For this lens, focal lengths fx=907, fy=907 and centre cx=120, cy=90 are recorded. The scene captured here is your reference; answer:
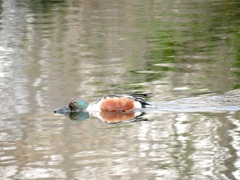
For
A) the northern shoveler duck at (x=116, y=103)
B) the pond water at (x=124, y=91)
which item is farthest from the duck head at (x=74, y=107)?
the pond water at (x=124, y=91)

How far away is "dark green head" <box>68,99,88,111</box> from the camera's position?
11.2 metres

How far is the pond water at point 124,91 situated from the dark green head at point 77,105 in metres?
0.27

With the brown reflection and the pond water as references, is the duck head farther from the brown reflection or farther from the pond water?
the pond water

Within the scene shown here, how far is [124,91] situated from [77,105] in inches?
59.0

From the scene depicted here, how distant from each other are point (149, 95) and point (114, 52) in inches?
209

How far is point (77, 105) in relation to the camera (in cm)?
1121

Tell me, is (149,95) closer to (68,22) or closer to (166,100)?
(166,100)

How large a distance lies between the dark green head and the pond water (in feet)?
0.90

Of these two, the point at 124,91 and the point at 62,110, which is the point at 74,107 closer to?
the point at 62,110

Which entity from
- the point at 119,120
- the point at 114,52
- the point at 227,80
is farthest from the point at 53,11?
the point at 119,120

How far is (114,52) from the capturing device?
56.3 ft

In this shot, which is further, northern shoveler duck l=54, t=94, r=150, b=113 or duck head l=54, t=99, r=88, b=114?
duck head l=54, t=99, r=88, b=114

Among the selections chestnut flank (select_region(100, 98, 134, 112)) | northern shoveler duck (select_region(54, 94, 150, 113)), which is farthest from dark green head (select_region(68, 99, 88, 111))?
chestnut flank (select_region(100, 98, 134, 112))

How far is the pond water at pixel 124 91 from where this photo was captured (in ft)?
28.9
